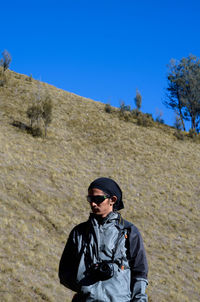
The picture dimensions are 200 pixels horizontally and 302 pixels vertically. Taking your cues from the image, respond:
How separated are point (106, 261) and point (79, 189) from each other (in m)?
16.2

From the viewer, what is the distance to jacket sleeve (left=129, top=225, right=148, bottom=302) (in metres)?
2.47

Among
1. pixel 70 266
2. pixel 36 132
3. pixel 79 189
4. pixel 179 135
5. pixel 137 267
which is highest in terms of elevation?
pixel 179 135

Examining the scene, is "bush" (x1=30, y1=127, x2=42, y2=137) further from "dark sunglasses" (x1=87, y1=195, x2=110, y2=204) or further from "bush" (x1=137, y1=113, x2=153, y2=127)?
"dark sunglasses" (x1=87, y1=195, x2=110, y2=204)

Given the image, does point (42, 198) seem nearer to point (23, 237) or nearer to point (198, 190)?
point (23, 237)

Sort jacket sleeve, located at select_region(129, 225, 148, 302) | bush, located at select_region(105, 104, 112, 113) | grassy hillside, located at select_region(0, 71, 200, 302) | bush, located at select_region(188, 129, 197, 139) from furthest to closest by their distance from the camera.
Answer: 1. bush, located at select_region(105, 104, 112, 113)
2. bush, located at select_region(188, 129, 197, 139)
3. grassy hillside, located at select_region(0, 71, 200, 302)
4. jacket sleeve, located at select_region(129, 225, 148, 302)

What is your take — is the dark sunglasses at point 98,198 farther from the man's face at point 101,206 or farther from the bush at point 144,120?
the bush at point 144,120

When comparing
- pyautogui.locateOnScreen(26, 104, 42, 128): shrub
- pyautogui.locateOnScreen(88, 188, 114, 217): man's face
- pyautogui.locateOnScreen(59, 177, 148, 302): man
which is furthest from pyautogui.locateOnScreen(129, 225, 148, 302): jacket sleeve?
pyautogui.locateOnScreen(26, 104, 42, 128): shrub

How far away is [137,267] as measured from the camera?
2.54 metres

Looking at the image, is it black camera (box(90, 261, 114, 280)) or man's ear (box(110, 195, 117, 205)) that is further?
man's ear (box(110, 195, 117, 205))

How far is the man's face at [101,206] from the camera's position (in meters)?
2.65

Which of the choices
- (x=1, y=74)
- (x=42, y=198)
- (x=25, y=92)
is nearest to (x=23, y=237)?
(x=42, y=198)

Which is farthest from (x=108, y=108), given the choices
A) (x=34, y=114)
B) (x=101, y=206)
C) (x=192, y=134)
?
(x=101, y=206)

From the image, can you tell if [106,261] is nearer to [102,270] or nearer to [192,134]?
[102,270]

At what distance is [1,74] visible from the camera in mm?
35125
